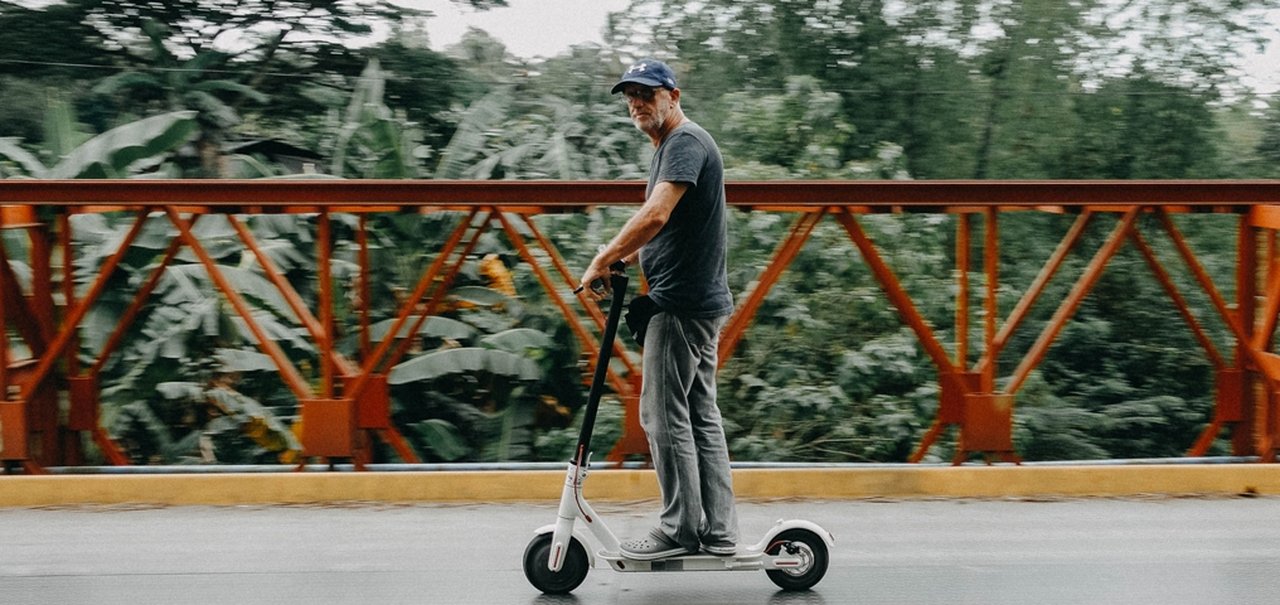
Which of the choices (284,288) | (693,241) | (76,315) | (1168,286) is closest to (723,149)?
(1168,286)

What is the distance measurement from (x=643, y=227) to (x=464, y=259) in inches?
83.8

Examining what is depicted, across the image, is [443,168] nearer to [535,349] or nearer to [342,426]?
[535,349]

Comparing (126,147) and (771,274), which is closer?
(771,274)

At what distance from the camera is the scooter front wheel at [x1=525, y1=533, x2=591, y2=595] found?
4.37 meters

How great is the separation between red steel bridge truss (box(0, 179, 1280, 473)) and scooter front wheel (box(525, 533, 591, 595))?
1.66 meters

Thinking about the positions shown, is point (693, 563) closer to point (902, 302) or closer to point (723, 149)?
point (902, 302)

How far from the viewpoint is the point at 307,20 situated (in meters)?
11.2

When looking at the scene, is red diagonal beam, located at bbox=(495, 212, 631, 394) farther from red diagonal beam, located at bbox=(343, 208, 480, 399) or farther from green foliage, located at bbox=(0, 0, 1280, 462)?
green foliage, located at bbox=(0, 0, 1280, 462)

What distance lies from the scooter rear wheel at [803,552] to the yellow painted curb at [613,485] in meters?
1.50

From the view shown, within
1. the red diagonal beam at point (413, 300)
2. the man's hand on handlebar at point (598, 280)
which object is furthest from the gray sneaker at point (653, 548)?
the red diagonal beam at point (413, 300)

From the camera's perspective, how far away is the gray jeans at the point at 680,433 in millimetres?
4285

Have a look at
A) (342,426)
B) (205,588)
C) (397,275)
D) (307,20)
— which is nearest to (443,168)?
(397,275)

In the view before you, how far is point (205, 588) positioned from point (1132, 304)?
6826 mm

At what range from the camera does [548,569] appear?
4371 mm
